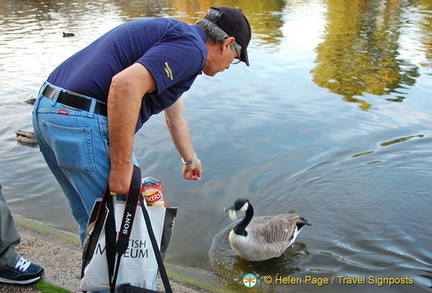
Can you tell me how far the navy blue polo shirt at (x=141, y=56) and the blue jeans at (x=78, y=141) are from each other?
0.44 ft

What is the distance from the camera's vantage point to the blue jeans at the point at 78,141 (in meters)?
2.28

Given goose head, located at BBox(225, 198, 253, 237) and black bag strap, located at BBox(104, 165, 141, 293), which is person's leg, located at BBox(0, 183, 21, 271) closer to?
black bag strap, located at BBox(104, 165, 141, 293)

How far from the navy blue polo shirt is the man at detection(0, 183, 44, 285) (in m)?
1.40

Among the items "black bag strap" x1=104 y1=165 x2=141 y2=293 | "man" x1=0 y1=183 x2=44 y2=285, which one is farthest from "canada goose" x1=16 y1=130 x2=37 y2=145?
"black bag strap" x1=104 y1=165 x2=141 y2=293

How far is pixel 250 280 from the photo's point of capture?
4.74 m

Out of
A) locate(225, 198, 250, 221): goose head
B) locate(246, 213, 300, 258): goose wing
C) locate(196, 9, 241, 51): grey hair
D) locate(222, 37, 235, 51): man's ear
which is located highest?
locate(196, 9, 241, 51): grey hair

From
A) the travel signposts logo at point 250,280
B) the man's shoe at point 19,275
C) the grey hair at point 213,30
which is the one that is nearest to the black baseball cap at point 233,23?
the grey hair at point 213,30

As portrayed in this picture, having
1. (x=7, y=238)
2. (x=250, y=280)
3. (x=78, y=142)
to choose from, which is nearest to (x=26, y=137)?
(x=7, y=238)

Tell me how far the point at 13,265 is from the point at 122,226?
4.71 ft

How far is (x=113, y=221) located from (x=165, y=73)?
2.98 feet

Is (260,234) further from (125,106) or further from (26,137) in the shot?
(26,137)

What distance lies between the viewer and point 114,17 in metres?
25.9

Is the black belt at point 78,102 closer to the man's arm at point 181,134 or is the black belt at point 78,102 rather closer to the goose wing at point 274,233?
the man's arm at point 181,134

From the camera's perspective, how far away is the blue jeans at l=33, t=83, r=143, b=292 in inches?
89.9
